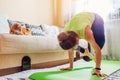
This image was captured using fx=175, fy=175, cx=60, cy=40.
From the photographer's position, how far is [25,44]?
148 cm

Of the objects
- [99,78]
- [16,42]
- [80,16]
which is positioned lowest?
[99,78]

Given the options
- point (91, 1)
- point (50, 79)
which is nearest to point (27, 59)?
point (50, 79)

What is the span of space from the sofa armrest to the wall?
1068mm

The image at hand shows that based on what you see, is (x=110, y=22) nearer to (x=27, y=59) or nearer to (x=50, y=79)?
(x=27, y=59)

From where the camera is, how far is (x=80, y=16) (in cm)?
159

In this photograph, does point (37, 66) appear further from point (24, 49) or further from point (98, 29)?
point (98, 29)

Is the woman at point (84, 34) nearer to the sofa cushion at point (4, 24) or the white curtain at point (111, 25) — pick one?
the sofa cushion at point (4, 24)

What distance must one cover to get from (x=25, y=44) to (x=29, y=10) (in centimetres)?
145

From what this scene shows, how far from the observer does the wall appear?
2.52 meters

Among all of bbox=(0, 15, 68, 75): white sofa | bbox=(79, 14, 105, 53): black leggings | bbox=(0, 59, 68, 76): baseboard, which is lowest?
bbox=(0, 59, 68, 76): baseboard

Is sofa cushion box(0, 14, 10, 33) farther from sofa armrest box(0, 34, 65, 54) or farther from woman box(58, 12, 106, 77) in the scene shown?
woman box(58, 12, 106, 77)

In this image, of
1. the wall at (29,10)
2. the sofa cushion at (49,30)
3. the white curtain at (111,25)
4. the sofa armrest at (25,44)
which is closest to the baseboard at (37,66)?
the sofa armrest at (25,44)

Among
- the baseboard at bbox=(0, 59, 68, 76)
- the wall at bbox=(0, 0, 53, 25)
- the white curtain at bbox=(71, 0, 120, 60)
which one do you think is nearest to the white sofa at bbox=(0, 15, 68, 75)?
the baseboard at bbox=(0, 59, 68, 76)

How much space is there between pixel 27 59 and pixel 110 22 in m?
1.53
